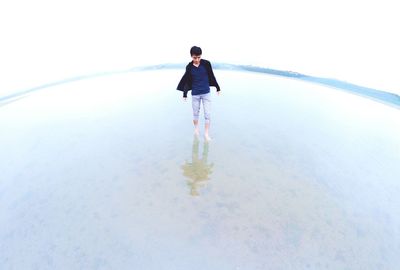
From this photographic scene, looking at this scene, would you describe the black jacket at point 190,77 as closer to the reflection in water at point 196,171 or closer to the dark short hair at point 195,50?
the dark short hair at point 195,50

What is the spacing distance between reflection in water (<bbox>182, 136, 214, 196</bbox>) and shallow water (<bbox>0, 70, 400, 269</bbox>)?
25 millimetres

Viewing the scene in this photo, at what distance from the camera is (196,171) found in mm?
3420

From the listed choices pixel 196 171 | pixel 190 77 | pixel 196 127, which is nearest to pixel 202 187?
pixel 196 171

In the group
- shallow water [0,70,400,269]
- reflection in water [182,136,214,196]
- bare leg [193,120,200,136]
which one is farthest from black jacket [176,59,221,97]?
reflection in water [182,136,214,196]

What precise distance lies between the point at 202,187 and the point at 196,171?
1.17 feet

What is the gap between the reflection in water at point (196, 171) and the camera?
3.14 metres

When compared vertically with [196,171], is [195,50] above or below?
above

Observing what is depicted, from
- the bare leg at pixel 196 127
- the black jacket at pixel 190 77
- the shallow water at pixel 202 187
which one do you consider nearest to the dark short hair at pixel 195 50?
the black jacket at pixel 190 77

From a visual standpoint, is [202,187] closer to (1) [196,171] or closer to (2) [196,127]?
(1) [196,171]

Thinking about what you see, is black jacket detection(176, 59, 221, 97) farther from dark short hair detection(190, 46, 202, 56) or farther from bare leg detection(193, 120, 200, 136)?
bare leg detection(193, 120, 200, 136)

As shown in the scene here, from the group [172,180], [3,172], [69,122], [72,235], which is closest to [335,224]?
[172,180]

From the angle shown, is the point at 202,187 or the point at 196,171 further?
the point at 196,171

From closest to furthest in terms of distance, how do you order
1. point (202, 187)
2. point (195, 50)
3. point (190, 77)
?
point (202, 187) → point (195, 50) → point (190, 77)

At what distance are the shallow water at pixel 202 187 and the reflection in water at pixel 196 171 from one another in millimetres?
25
